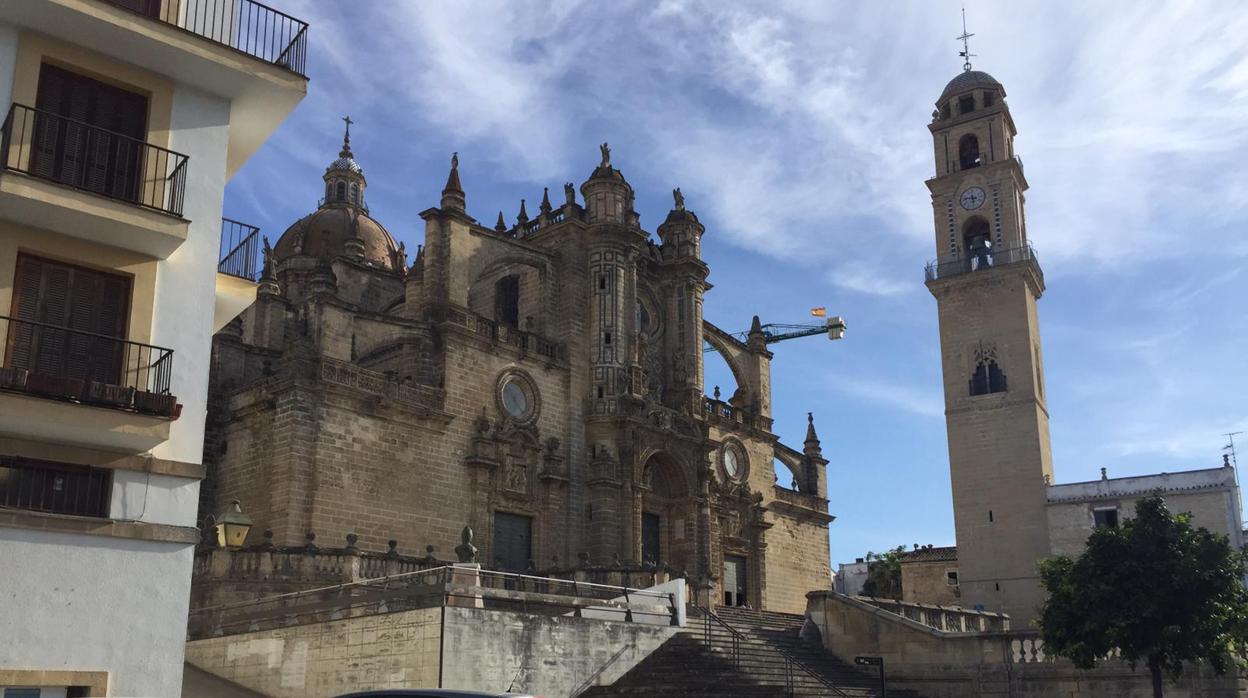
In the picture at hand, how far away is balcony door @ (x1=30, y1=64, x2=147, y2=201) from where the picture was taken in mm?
12008

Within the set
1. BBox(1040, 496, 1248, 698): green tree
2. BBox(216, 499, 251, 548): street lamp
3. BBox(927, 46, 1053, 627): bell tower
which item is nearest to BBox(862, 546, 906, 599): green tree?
BBox(927, 46, 1053, 627): bell tower

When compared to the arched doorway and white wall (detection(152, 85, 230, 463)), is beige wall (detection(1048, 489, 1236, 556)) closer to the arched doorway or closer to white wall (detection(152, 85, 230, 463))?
the arched doorway

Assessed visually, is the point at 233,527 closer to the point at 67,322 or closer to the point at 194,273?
the point at 194,273

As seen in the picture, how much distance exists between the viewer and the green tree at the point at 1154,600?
19.1 m

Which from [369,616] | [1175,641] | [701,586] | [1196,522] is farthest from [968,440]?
[369,616]

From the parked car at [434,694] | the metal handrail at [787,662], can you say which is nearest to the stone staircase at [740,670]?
the metal handrail at [787,662]

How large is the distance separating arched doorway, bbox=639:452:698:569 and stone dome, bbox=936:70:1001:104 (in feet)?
83.9

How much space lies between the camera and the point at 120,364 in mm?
11852

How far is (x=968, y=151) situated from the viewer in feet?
164

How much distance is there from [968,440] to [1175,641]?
84.6 feet

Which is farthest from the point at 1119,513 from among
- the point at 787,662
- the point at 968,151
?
the point at 787,662

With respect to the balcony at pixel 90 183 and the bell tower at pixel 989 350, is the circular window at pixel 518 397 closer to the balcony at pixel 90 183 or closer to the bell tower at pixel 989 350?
the balcony at pixel 90 183

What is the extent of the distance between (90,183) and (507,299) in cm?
2340

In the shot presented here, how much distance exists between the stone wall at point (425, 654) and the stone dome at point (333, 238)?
27.2 metres
